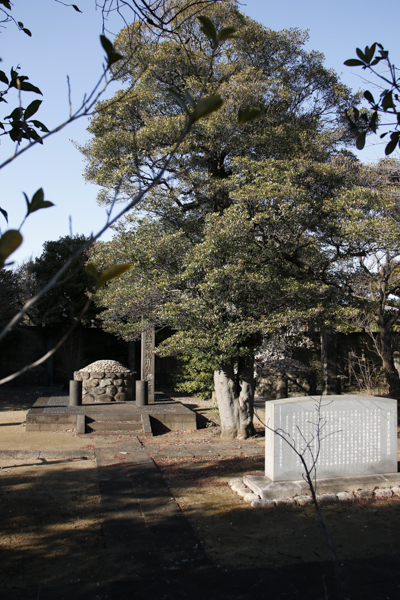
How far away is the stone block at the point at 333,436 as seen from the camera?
16.8 ft

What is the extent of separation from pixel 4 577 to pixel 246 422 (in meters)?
5.79

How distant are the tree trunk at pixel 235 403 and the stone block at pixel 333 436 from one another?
3.19 meters

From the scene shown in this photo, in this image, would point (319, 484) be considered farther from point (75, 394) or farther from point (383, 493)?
point (75, 394)

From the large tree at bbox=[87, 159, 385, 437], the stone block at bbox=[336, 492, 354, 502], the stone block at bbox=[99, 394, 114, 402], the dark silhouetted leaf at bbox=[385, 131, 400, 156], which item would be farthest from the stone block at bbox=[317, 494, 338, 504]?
the stone block at bbox=[99, 394, 114, 402]

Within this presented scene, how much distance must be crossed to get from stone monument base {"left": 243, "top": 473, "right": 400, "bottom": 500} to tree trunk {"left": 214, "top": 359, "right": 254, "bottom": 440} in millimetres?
3213

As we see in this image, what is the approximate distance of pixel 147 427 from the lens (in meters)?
8.75

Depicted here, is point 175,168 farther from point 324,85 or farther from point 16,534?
point 16,534

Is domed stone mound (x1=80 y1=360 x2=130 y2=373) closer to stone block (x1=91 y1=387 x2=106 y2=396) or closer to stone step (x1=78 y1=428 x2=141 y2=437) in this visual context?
stone block (x1=91 y1=387 x2=106 y2=396)

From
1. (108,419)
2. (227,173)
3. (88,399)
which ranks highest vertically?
(227,173)

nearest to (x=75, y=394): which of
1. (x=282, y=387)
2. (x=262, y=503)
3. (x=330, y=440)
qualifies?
(x=282, y=387)

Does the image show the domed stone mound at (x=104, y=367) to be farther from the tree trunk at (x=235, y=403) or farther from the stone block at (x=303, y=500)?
the stone block at (x=303, y=500)

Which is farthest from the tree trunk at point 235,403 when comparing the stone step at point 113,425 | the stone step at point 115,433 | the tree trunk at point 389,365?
the tree trunk at point 389,365

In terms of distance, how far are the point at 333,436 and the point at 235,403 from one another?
344 centimetres

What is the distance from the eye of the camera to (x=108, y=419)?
358 inches
